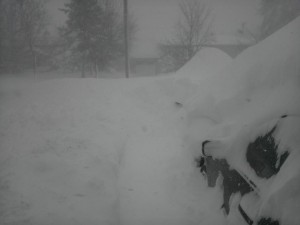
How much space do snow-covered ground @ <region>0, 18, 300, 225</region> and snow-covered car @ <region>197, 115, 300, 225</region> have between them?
264 millimetres

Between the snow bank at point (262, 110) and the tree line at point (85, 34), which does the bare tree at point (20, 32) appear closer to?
the tree line at point (85, 34)

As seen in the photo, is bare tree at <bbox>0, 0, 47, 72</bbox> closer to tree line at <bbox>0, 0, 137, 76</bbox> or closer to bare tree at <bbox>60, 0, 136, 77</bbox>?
tree line at <bbox>0, 0, 137, 76</bbox>

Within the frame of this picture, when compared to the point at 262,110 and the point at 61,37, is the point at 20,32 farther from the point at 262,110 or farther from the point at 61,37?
the point at 262,110

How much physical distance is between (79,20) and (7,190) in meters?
20.1

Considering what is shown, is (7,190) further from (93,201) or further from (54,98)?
(54,98)

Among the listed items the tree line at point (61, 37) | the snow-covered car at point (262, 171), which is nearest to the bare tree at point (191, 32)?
the tree line at point (61, 37)

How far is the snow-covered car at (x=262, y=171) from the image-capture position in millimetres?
2576

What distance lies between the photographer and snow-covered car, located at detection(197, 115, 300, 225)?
2576 mm

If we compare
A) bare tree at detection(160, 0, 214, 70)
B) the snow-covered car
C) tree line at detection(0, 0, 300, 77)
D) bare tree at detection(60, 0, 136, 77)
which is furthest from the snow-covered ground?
bare tree at detection(60, 0, 136, 77)

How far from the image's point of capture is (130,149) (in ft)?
24.2

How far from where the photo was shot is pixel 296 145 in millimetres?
2881

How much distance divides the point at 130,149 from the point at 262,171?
463 centimetres

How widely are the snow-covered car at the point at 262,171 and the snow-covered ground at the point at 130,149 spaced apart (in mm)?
264

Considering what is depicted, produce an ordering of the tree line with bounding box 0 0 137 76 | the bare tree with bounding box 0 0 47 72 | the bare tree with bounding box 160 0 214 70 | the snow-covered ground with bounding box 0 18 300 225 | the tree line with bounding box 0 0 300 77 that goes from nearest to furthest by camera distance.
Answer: the snow-covered ground with bounding box 0 18 300 225, the bare tree with bounding box 160 0 214 70, the tree line with bounding box 0 0 300 77, the tree line with bounding box 0 0 137 76, the bare tree with bounding box 0 0 47 72
